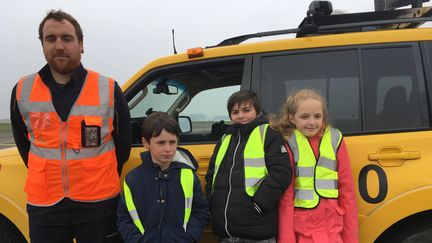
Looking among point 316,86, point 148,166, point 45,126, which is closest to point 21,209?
point 45,126

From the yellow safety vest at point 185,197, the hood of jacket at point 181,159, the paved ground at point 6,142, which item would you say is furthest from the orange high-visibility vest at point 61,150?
the paved ground at point 6,142

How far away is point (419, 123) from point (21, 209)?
2741 mm

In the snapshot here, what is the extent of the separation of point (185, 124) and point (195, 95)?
9.8 inches

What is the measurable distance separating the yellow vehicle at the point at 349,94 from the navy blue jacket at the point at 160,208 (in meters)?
0.44

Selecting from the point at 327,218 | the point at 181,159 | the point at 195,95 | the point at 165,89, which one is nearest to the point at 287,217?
the point at 327,218

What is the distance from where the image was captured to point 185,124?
3.01m

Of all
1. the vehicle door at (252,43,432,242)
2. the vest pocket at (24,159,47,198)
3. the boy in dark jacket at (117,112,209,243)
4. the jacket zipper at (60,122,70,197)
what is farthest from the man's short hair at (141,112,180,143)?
the vehicle door at (252,43,432,242)

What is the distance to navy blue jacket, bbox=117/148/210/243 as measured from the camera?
6.99ft

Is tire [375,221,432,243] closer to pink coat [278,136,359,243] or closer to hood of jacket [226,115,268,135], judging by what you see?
pink coat [278,136,359,243]

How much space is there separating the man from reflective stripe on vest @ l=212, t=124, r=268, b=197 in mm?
793

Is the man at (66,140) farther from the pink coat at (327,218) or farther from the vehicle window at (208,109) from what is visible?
the pink coat at (327,218)

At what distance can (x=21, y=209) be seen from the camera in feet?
8.70

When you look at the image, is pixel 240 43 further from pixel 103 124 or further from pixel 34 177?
pixel 34 177

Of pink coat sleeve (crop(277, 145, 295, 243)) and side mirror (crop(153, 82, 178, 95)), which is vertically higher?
side mirror (crop(153, 82, 178, 95))
